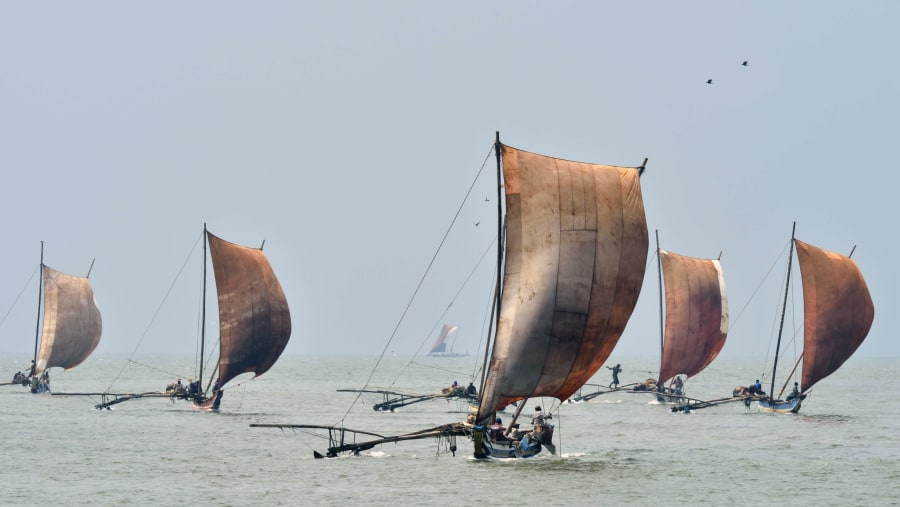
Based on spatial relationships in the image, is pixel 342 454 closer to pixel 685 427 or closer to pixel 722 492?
pixel 722 492

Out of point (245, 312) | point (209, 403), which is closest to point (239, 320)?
point (245, 312)

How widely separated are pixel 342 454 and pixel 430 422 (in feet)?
60.1

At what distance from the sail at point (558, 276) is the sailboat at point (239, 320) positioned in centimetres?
3356

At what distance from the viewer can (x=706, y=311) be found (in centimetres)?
9200

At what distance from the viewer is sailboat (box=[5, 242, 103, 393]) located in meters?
107

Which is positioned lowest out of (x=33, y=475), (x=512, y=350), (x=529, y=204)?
(x=33, y=475)

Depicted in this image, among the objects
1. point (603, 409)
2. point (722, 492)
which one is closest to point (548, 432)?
point (722, 492)

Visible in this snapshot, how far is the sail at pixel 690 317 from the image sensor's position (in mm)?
90750

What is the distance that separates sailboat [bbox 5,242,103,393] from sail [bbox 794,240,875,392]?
6149 centimetres

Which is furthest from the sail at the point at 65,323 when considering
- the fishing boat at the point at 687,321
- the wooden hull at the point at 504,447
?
the wooden hull at the point at 504,447

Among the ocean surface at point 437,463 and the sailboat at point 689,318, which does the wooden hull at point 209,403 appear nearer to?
the ocean surface at point 437,463

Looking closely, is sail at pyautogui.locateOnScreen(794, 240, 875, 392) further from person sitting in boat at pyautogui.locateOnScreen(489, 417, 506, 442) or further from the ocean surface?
person sitting in boat at pyautogui.locateOnScreen(489, 417, 506, 442)

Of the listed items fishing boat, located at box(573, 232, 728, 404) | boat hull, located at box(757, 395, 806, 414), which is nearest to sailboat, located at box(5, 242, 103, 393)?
fishing boat, located at box(573, 232, 728, 404)

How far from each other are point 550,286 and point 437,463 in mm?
9145
